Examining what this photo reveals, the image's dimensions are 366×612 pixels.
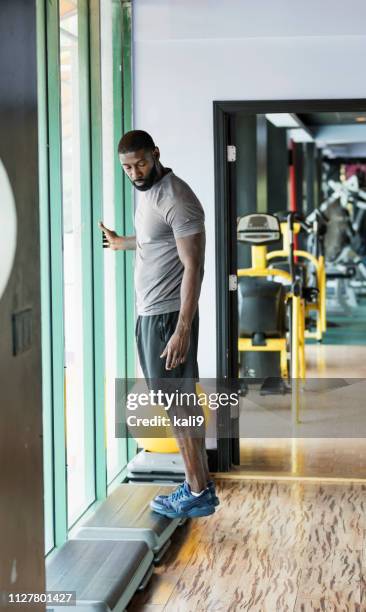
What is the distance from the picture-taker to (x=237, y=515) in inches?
184

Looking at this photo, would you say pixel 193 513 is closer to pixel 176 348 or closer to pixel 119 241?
pixel 176 348

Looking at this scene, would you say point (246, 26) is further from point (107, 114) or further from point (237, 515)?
point (237, 515)

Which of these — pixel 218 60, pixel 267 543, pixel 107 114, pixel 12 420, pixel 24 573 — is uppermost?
pixel 218 60

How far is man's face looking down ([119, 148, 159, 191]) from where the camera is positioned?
4.03m

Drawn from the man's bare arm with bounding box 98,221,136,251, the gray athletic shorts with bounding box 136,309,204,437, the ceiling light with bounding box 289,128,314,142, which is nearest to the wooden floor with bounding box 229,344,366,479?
the gray athletic shorts with bounding box 136,309,204,437

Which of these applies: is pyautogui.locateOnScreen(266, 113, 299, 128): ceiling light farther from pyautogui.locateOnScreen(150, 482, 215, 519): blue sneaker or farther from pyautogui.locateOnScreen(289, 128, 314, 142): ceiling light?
pyautogui.locateOnScreen(150, 482, 215, 519): blue sneaker

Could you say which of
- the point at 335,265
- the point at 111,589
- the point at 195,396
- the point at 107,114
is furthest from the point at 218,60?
the point at 335,265

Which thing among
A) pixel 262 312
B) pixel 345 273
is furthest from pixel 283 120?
pixel 262 312

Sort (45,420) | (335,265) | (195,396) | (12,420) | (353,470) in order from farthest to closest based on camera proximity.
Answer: (335,265) → (353,470) → (195,396) → (45,420) → (12,420)

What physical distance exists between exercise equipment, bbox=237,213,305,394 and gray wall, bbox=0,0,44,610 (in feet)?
15.5

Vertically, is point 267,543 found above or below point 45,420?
below

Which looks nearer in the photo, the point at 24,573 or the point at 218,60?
the point at 24,573

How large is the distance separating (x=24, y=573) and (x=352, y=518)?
2633 millimetres

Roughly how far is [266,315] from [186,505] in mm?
3505
